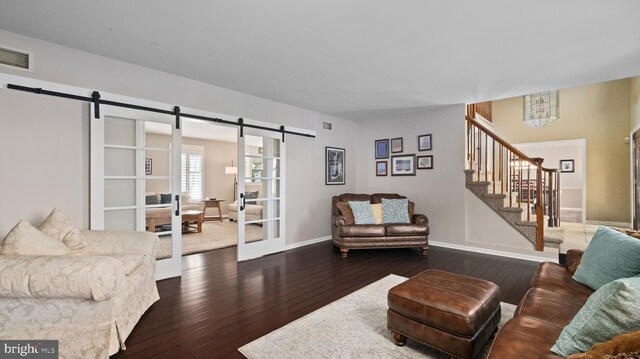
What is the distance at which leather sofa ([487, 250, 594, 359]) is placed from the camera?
4.21ft

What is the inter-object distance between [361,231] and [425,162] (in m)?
1.92

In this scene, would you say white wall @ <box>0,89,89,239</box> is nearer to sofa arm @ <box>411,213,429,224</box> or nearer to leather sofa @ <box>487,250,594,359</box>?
leather sofa @ <box>487,250,594,359</box>

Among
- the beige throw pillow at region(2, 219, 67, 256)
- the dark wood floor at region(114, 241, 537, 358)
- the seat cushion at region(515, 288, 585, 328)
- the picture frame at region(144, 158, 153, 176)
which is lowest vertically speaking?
the dark wood floor at region(114, 241, 537, 358)

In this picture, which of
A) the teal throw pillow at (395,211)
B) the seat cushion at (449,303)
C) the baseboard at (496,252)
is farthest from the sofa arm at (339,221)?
the seat cushion at (449,303)

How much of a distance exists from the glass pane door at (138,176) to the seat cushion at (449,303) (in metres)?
2.87

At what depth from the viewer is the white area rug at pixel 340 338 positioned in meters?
1.99

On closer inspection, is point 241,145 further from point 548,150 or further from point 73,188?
point 548,150

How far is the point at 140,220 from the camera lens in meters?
3.40

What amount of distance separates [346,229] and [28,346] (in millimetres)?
3638

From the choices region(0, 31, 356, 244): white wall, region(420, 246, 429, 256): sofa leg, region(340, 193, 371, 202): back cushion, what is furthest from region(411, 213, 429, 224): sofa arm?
region(0, 31, 356, 244): white wall

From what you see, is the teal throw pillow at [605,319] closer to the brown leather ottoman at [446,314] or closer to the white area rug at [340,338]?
the brown leather ottoman at [446,314]

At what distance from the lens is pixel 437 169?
527 centimetres

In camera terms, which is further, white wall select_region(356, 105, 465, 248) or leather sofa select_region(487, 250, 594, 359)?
white wall select_region(356, 105, 465, 248)

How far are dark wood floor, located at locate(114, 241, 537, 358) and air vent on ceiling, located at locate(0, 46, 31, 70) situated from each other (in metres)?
2.55
